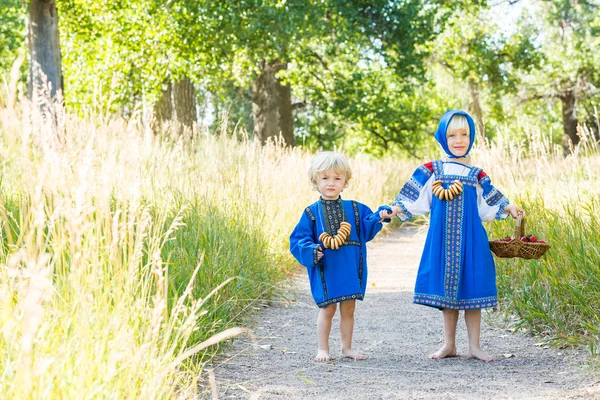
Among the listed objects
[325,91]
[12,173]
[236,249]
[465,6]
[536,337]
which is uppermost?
[465,6]

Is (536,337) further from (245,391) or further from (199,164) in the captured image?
(199,164)

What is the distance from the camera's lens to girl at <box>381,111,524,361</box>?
4.07 m

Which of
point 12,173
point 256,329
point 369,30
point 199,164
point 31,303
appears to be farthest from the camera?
point 369,30

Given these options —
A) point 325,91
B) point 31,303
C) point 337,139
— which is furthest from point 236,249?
point 337,139

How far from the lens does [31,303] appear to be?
1.74 m

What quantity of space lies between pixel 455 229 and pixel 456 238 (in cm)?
5

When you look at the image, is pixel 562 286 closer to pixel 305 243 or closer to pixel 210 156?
pixel 305 243

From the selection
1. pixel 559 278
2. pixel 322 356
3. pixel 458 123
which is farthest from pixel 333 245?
pixel 559 278

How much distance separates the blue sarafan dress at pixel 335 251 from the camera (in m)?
4.04

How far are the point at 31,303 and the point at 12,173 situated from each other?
3.75 meters

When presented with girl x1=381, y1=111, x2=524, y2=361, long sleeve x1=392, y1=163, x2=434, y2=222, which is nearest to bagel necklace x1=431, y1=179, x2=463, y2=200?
girl x1=381, y1=111, x2=524, y2=361

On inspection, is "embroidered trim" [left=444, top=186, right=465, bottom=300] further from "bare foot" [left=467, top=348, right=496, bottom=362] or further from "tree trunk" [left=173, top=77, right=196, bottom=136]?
"tree trunk" [left=173, top=77, right=196, bottom=136]

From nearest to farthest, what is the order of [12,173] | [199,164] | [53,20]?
1. [12,173]
2. [199,164]
3. [53,20]

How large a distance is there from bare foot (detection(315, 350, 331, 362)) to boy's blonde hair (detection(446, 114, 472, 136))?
1384 mm
